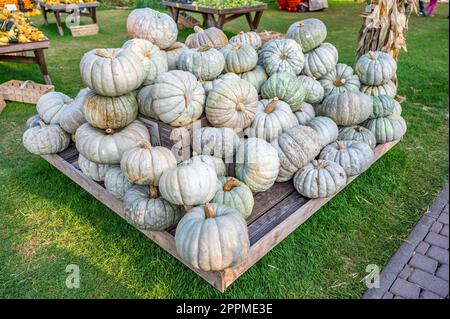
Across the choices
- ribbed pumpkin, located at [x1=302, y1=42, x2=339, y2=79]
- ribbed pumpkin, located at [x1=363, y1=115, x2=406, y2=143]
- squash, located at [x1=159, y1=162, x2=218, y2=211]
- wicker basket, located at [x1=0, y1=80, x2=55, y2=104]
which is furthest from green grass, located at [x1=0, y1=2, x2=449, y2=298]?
ribbed pumpkin, located at [x1=302, y1=42, x2=339, y2=79]

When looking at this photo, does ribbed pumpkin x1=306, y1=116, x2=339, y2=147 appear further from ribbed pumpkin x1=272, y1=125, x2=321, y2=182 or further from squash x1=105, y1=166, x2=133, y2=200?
squash x1=105, y1=166, x2=133, y2=200

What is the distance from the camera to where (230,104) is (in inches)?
119

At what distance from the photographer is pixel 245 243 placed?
2.25 meters

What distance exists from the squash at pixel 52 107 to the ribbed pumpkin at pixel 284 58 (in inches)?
86.2

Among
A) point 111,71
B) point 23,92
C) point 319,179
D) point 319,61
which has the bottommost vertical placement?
point 23,92

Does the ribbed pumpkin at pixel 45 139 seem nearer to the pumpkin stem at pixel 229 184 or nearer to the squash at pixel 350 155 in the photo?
the pumpkin stem at pixel 229 184

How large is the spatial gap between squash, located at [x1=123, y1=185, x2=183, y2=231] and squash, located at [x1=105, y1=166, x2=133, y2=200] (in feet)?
0.62

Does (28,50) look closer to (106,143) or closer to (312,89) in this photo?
(106,143)

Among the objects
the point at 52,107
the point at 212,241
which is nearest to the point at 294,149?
the point at 212,241

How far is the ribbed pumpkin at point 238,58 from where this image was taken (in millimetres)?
3533

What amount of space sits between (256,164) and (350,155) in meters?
1.02

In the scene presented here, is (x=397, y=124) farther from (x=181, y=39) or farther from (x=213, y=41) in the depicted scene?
(x=181, y=39)

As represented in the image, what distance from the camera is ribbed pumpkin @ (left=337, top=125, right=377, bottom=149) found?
363cm

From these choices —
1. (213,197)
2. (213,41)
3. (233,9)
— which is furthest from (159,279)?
(233,9)
